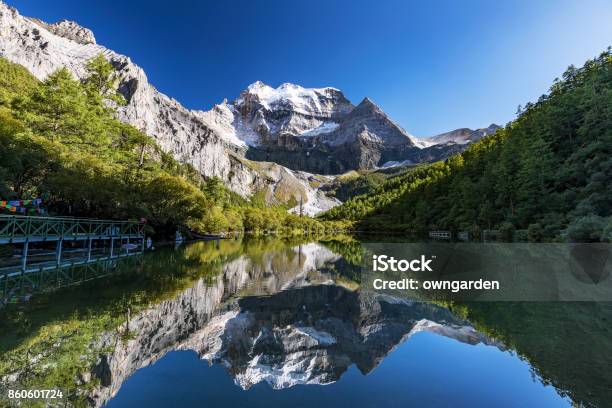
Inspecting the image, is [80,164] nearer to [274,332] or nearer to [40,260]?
[40,260]

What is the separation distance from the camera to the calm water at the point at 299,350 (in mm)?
6719

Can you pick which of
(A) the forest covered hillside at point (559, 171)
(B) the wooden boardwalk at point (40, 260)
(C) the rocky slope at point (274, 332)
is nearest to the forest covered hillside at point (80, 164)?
(B) the wooden boardwalk at point (40, 260)

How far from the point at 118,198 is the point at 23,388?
3361 centimetres

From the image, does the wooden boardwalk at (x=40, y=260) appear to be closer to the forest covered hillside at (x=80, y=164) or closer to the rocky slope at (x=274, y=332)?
the forest covered hillside at (x=80, y=164)

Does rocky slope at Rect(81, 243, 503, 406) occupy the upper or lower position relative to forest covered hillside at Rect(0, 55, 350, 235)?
lower

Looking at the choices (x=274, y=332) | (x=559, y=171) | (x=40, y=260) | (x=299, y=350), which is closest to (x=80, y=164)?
(x=40, y=260)

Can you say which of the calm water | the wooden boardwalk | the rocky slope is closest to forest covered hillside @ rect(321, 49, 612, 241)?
the calm water

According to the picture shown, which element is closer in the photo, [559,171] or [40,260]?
[40,260]

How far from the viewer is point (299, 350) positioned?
9.30m

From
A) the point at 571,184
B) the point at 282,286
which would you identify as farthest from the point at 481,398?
the point at 571,184

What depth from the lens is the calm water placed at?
22.0 feet

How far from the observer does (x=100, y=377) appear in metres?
7.00

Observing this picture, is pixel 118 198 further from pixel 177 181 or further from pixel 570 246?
pixel 570 246

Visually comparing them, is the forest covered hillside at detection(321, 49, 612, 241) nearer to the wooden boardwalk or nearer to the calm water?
the calm water
